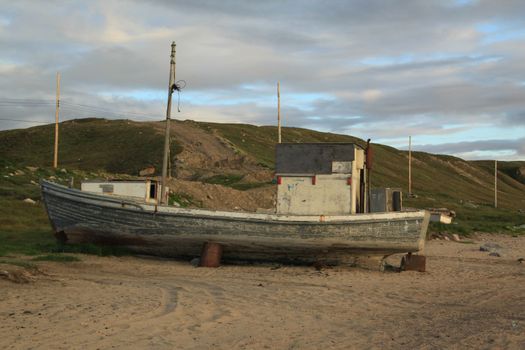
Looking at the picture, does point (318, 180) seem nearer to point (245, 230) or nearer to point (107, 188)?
point (245, 230)

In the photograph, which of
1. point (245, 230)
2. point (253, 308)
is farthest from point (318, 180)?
point (253, 308)

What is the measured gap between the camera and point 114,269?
14.8m

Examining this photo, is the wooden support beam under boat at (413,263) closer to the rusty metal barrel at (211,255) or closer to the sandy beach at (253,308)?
the sandy beach at (253,308)

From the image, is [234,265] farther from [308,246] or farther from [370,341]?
[370,341]

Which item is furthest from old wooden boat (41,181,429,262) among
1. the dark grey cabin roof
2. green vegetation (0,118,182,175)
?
green vegetation (0,118,182,175)

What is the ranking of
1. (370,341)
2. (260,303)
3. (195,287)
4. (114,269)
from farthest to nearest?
(114,269)
(195,287)
(260,303)
(370,341)

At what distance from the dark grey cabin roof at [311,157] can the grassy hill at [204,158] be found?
14.5 meters

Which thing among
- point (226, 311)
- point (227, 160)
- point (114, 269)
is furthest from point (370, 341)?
point (227, 160)

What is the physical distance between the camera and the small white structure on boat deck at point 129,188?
681 inches

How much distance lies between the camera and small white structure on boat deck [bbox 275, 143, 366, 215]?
16734 mm

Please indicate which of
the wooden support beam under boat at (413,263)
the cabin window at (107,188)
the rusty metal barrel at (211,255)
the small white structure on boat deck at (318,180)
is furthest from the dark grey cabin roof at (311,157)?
the cabin window at (107,188)

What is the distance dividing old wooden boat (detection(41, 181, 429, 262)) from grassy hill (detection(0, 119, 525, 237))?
434 inches

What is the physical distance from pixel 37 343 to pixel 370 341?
4.54m

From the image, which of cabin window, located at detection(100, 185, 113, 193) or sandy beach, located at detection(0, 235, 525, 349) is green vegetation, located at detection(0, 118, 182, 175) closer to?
cabin window, located at detection(100, 185, 113, 193)
